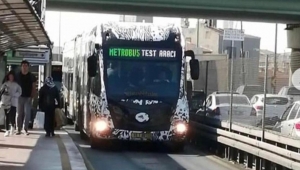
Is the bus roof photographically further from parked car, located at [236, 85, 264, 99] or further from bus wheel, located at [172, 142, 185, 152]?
bus wheel, located at [172, 142, 185, 152]

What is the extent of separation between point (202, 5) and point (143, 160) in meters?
25.4

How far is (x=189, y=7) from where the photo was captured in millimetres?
43719

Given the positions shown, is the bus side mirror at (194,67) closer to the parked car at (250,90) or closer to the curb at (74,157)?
the parked car at (250,90)

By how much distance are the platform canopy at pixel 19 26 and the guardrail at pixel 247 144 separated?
5.26 meters

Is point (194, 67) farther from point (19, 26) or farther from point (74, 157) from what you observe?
point (74, 157)

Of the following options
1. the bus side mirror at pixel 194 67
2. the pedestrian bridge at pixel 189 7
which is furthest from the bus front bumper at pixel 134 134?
the pedestrian bridge at pixel 189 7

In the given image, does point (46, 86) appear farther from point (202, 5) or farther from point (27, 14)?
point (202, 5)

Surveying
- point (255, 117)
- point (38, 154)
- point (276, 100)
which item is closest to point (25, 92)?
point (38, 154)

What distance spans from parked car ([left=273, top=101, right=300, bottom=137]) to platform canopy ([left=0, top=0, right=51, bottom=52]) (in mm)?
5819

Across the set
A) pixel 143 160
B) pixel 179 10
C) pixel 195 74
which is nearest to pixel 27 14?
pixel 143 160

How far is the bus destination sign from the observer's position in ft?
67.7

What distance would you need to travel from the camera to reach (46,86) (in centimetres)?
2266

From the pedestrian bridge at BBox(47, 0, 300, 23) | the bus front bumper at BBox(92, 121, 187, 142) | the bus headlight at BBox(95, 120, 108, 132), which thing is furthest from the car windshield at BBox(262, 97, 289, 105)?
the pedestrian bridge at BBox(47, 0, 300, 23)

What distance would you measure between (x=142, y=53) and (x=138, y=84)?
0.86 metres
